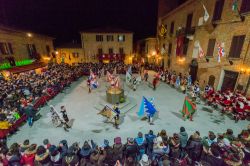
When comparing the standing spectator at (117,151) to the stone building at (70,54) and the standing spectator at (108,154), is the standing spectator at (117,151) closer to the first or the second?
the standing spectator at (108,154)

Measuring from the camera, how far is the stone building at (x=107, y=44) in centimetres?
3038

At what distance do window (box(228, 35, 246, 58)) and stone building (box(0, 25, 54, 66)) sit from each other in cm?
2508

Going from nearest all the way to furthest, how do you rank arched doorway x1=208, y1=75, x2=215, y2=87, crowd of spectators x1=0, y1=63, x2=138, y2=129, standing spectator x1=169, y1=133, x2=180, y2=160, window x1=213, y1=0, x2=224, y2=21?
standing spectator x1=169, y1=133, x2=180, y2=160, crowd of spectators x1=0, y1=63, x2=138, y2=129, window x1=213, y1=0, x2=224, y2=21, arched doorway x1=208, y1=75, x2=215, y2=87

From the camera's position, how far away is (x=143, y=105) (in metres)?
8.82

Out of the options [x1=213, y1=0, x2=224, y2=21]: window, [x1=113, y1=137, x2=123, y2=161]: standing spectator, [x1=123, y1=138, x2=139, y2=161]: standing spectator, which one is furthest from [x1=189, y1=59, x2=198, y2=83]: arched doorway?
[x1=113, y1=137, x2=123, y2=161]: standing spectator

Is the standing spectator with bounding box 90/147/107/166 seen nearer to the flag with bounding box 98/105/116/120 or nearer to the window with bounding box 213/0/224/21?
the flag with bounding box 98/105/116/120

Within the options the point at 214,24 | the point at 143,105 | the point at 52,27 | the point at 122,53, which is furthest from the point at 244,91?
the point at 52,27

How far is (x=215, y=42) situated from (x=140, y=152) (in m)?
14.2

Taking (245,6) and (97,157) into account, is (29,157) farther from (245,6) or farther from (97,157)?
(245,6)

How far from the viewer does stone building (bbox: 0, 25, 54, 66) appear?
17.1 meters

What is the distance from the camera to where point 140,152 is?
5734mm

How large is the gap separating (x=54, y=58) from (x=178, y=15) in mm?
28125

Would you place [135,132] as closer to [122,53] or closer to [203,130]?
[203,130]

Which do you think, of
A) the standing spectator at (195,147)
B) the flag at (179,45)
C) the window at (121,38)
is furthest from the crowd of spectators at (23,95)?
the window at (121,38)
